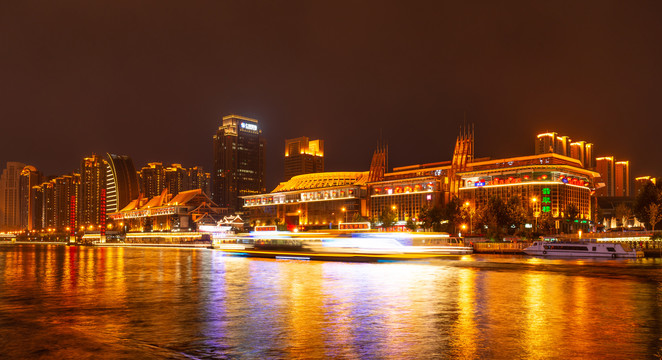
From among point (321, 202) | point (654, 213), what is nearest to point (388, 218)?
point (321, 202)

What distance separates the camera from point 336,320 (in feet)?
65.4

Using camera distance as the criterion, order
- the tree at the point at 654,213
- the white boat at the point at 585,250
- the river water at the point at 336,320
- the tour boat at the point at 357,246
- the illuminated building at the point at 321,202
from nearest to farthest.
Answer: the river water at the point at 336,320, the tour boat at the point at 357,246, the white boat at the point at 585,250, the tree at the point at 654,213, the illuminated building at the point at 321,202

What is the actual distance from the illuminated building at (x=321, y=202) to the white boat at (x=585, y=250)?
84.9 metres

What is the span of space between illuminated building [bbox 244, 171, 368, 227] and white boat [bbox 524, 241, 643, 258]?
84.9 m

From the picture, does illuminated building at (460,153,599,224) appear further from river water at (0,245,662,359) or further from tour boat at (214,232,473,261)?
river water at (0,245,662,359)

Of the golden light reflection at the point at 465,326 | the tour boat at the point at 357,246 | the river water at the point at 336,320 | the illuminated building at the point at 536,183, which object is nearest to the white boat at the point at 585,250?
the tour boat at the point at 357,246

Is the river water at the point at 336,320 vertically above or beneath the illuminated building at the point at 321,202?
beneath

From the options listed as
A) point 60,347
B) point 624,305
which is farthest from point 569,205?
point 60,347

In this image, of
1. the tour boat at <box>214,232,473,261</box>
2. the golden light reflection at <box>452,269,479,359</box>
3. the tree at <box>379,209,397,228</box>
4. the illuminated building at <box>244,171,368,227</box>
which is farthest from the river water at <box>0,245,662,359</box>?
the illuminated building at <box>244,171,368,227</box>

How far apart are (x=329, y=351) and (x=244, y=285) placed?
1975cm

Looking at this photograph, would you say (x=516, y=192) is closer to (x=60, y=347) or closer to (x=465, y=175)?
(x=465, y=175)

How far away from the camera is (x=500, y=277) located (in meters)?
38.3

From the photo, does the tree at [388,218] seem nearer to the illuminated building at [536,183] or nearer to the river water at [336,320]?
the illuminated building at [536,183]

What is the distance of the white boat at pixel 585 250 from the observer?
233 ft
